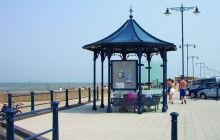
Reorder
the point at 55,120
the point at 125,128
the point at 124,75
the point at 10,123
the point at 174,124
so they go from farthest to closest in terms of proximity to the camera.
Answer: the point at 124,75, the point at 125,128, the point at 55,120, the point at 174,124, the point at 10,123

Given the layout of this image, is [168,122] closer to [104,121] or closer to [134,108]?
[104,121]

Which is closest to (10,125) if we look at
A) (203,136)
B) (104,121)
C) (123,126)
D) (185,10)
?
(203,136)

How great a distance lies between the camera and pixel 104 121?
1472 cm

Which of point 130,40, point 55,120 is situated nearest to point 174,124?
point 55,120

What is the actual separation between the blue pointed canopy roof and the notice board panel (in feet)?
2.86

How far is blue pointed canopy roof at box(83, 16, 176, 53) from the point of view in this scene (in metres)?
18.3

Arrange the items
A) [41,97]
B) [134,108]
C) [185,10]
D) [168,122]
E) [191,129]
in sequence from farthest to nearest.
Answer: [41,97], [185,10], [134,108], [168,122], [191,129]

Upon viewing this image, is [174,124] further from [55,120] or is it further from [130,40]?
[130,40]

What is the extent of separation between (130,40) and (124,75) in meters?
1.94

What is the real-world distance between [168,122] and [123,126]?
2021mm

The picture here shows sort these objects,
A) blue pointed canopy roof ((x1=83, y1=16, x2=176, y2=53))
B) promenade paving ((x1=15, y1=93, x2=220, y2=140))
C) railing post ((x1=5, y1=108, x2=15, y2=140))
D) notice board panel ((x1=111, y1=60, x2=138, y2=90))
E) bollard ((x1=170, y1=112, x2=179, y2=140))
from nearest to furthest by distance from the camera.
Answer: railing post ((x1=5, y1=108, x2=15, y2=140))
bollard ((x1=170, y1=112, x2=179, y2=140))
promenade paving ((x1=15, y1=93, x2=220, y2=140))
blue pointed canopy roof ((x1=83, y1=16, x2=176, y2=53))
notice board panel ((x1=111, y1=60, x2=138, y2=90))

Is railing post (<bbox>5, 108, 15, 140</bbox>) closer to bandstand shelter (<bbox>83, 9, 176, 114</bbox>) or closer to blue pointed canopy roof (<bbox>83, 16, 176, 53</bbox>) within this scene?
bandstand shelter (<bbox>83, 9, 176, 114</bbox>)

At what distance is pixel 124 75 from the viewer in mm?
19406

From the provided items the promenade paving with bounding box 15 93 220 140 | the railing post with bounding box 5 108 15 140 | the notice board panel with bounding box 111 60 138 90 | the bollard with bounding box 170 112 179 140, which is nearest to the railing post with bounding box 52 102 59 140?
the promenade paving with bounding box 15 93 220 140
